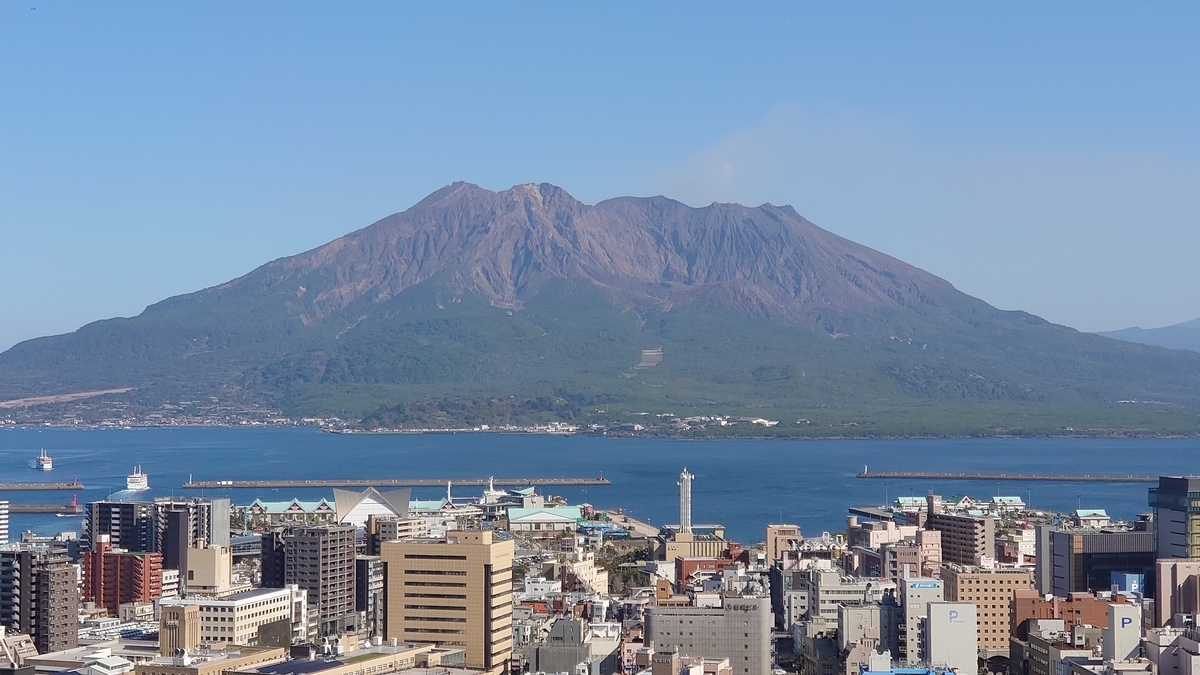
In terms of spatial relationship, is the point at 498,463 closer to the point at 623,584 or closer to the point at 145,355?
the point at 623,584

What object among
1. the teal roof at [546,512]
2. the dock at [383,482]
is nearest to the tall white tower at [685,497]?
the teal roof at [546,512]

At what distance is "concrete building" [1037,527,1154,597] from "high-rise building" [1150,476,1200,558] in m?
0.24

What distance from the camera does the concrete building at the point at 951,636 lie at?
16.6m

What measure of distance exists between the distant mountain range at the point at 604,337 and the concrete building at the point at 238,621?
56.2 meters

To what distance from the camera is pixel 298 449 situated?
65.6 m

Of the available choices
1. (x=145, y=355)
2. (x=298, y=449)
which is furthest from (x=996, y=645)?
(x=145, y=355)

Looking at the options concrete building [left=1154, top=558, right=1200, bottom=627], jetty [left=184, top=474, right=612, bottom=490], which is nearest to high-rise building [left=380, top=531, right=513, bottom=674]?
concrete building [left=1154, top=558, right=1200, bottom=627]

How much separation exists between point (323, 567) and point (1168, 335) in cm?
17088

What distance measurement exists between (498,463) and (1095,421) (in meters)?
28.1

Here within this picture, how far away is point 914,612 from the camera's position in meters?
17.2

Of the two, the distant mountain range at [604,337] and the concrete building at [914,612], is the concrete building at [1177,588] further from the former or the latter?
the distant mountain range at [604,337]

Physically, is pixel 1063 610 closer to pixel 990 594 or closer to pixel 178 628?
pixel 990 594

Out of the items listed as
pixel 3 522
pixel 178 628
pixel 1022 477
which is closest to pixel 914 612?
pixel 178 628

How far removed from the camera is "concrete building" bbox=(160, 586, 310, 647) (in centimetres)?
1583
